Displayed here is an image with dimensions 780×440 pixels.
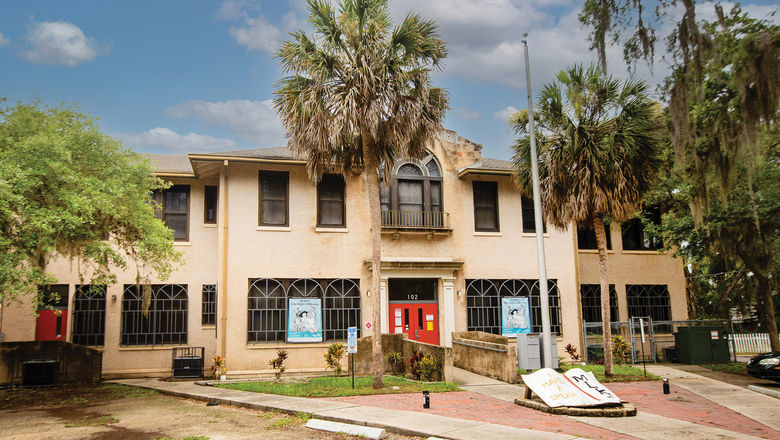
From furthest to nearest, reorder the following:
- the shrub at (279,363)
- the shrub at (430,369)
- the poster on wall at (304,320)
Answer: the poster on wall at (304,320) < the shrub at (279,363) < the shrub at (430,369)

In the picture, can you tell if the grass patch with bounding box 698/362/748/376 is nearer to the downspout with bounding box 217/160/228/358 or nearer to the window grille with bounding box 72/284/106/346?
Answer: the downspout with bounding box 217/160/228/358

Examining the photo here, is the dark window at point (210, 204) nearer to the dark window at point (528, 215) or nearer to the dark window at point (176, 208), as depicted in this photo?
the dark window at point (176, 208)

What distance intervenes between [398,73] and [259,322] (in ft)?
33.2

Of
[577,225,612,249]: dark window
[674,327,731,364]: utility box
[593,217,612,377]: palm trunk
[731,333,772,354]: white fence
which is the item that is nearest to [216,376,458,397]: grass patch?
[593,217,612,377]: palm trunk

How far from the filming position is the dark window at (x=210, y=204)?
73.6 ft

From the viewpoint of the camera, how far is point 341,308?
2153 cm

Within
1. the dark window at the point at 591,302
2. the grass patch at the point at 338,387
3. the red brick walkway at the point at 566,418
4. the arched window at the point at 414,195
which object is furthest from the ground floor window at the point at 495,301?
the red brick walkway at the point at 566,418

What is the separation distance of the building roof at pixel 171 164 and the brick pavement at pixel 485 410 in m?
11.9

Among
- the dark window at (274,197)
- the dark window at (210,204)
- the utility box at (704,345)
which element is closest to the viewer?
the dark window at (274,197)

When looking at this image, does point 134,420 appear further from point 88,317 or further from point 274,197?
point 274,197

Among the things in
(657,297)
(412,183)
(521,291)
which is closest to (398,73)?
(412,183)

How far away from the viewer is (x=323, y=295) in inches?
843

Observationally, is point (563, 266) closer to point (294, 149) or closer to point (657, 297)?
point (657, 297)

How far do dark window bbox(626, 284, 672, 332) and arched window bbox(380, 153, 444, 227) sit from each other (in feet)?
31.4
